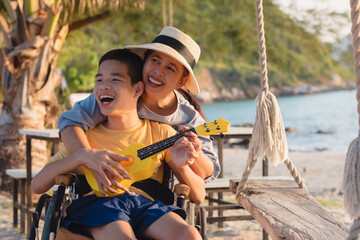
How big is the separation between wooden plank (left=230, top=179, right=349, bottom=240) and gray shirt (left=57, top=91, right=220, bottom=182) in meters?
0.29

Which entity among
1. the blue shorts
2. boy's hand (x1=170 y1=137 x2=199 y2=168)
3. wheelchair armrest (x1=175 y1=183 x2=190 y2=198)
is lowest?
the blue shorts

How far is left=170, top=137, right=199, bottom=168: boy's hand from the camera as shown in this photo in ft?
7.00

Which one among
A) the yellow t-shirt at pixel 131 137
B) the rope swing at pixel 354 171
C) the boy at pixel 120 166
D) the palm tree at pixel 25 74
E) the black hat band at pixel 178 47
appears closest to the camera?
the rope swing at pixel 354 171

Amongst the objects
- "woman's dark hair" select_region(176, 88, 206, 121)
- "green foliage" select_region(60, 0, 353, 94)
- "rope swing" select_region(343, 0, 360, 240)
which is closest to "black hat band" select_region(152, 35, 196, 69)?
"woman's dark hair" select_region(176, 88, 206, 121)

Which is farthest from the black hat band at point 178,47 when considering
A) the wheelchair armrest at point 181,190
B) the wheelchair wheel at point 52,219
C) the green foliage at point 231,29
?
the green foliage at point 231,29

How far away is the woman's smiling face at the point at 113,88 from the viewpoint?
2.26m

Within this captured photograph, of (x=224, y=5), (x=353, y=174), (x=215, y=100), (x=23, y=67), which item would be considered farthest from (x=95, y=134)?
(x=215, y=100)

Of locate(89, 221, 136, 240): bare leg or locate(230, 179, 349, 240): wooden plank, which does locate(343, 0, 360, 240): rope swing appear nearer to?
locate(230, 179, 349, 240): wooden plank

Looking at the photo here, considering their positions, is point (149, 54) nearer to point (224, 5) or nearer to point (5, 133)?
point (5, 133)

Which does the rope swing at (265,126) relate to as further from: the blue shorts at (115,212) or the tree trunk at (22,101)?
the tree trunk at (22,101)

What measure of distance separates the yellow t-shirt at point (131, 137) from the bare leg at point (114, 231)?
394 millimetres

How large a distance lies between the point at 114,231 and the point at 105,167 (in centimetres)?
27

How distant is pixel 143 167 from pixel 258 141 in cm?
63

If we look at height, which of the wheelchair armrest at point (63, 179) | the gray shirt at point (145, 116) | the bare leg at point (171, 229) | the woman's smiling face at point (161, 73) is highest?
the woman's smiling face at point (161, 73)
